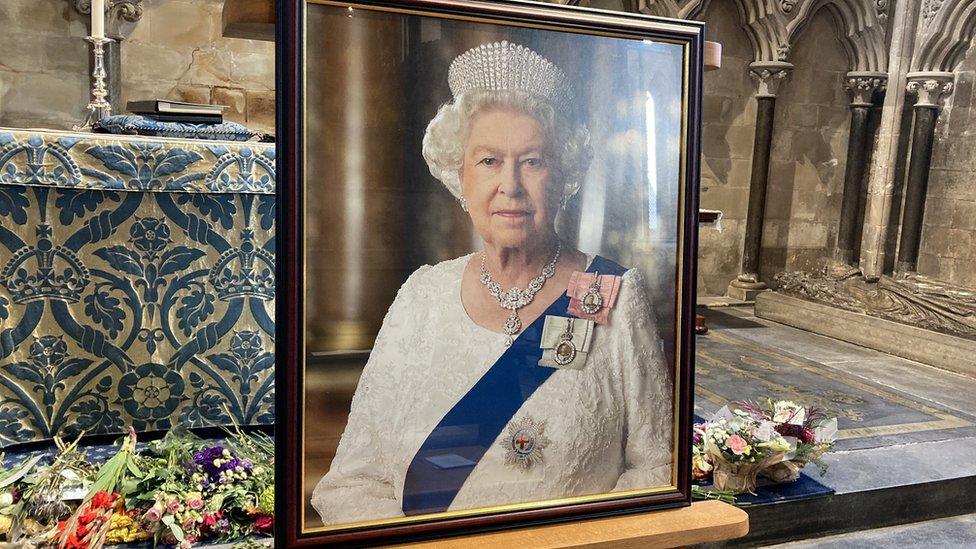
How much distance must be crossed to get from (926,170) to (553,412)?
Answer: 807 centimetres

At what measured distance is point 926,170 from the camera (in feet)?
28.3

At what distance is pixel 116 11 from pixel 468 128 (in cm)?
548

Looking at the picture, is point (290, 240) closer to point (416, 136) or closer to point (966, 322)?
point (416, 136)

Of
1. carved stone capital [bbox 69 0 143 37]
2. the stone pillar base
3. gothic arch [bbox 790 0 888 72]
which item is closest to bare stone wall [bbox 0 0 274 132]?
carved stone capital [bbox 69 0 143 37]

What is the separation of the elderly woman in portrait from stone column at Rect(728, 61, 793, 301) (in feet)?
23.9

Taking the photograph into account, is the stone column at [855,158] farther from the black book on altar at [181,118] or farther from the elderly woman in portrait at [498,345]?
the elderly woman in portrait at [498,345]

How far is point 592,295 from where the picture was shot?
6.48ft

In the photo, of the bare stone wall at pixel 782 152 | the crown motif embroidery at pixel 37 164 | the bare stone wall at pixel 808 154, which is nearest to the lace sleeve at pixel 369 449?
the crown motif embroidery at pixel 37 164

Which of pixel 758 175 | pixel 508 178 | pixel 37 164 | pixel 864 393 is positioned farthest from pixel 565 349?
pixel 758 175

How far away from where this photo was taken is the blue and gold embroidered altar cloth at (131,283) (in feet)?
9.34

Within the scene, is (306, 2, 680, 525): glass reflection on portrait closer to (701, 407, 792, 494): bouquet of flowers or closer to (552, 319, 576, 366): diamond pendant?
(552, 319, 576, 366): diamond pendant

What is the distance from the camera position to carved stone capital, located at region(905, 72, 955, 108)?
329 inches

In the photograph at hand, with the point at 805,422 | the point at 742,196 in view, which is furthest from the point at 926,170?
the point at 805,422

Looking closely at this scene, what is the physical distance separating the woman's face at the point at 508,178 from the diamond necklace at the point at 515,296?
79 mm
